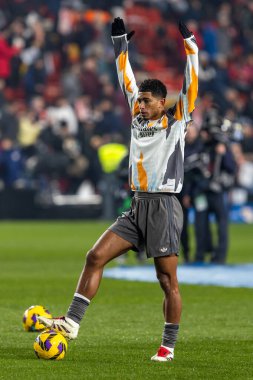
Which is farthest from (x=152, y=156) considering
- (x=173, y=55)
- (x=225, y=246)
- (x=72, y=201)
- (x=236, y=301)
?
(x=173, y=55)

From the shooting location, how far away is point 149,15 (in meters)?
33.8

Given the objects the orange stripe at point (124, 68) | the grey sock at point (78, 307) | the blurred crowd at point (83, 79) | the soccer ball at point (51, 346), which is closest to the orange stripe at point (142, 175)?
the orange stripe at point (124, 68)

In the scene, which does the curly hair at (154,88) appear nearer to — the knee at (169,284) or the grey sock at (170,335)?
the knee at (169,284)

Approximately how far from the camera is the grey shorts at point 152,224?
8.97m

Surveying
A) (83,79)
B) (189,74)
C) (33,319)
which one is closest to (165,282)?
(189,74)

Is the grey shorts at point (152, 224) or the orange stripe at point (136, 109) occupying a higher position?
the orange stripe at point (136, 109)

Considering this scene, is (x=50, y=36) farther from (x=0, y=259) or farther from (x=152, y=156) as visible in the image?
(x=152, y=156)

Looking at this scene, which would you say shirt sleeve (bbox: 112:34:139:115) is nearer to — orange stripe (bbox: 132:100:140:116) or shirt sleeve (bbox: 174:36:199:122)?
orange stripe (bbox: 132:100:140:116)

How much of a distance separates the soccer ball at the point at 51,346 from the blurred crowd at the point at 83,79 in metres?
17.3

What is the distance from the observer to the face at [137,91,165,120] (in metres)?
9.00

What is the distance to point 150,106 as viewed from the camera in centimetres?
902

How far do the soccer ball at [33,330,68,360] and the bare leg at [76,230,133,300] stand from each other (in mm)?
393

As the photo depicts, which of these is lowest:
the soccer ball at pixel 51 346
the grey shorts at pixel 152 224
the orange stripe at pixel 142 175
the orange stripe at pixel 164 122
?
the soccer ball at pixel 51 346

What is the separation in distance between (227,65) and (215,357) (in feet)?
83.8
